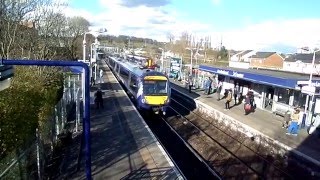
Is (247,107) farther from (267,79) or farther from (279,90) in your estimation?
(279,90)

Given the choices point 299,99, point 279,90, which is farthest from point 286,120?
point 279,90

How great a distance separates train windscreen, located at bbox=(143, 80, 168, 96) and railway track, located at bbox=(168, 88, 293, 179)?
2.29m

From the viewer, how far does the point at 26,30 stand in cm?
2377

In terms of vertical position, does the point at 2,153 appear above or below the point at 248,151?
above

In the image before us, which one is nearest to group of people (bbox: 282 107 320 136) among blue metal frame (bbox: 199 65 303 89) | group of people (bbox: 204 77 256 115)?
blue metal frame (bbox: 199 65 303 89)

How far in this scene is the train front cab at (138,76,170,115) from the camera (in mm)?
23812

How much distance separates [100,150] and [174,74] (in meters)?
40.9

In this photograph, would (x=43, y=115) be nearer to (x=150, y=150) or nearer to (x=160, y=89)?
(x=150, y=150)

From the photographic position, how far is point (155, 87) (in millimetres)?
24062

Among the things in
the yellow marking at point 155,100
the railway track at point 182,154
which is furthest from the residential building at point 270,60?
the railway track at point 182,154

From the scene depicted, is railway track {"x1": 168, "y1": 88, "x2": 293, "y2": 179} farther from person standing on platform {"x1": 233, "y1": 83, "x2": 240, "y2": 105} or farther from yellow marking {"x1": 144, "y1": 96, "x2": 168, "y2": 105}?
person standing on platform {"x1": 233, "y1": 83, "x2": 240, "y2": 105}

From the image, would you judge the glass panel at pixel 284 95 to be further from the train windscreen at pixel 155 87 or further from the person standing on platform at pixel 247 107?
the train windscreen at pixel 155 87

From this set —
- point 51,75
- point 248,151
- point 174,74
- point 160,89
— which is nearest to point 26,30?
point 51,75

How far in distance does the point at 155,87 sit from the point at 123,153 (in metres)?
10.4
